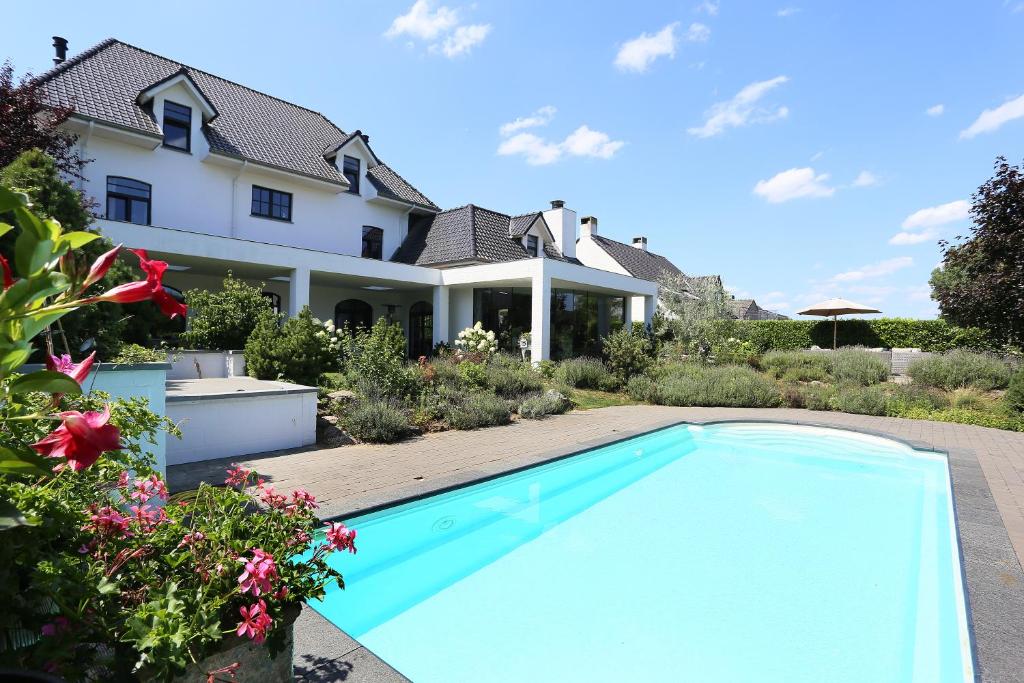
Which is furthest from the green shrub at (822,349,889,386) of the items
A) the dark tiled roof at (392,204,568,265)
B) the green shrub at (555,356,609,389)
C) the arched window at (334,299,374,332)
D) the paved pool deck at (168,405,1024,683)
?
the arched window at (334,299,374,332)

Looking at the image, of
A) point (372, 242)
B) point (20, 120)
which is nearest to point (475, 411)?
point (20, 120)

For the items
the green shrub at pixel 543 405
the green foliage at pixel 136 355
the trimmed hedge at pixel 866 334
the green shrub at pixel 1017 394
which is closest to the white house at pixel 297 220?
the green shrub at pixel 543 405

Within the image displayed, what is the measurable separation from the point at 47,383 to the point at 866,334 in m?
27.6

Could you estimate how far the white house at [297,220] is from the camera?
46.1 ft

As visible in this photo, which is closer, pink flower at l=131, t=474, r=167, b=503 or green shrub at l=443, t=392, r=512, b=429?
pink flower at l=131, t=474, r=167, b=503

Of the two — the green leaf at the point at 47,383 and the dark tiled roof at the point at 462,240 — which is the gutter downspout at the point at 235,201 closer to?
the dark tiled roof at the point at 462,240

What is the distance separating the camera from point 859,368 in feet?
53.4

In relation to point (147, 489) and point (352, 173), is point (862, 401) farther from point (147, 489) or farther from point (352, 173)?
point (352, 173)

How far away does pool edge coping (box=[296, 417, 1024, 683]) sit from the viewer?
9.18 ft

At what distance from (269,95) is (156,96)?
6.93 metres

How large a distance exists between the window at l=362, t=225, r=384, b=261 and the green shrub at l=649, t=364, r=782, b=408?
12.8 m

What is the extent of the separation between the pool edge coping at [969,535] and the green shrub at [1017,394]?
4.08 metres

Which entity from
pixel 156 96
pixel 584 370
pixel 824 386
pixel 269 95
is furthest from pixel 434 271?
pixel 824 386

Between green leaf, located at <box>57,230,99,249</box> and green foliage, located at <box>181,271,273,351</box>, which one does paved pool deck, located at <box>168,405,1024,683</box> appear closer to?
green leaf, located at <box>57,230,99,249</box>
